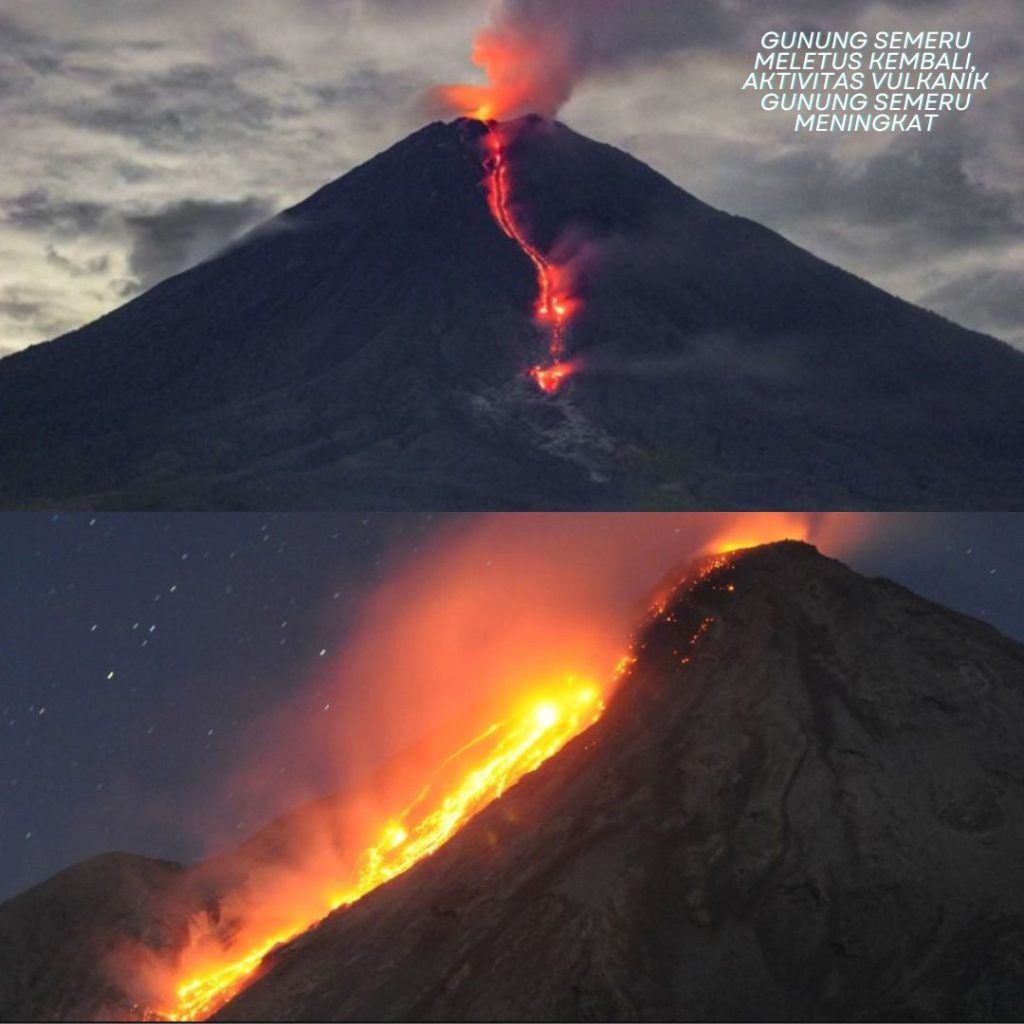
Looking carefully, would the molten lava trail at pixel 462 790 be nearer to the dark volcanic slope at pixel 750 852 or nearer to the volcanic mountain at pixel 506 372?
the dark volcanic slope at pixel 750 852

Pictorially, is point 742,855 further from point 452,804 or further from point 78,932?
point 78,932

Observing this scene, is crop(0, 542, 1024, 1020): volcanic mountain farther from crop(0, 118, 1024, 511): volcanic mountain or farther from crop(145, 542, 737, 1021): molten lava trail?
crop(0, 118, 1024, 511): volcanic mountain

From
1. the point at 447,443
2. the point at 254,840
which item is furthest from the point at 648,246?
the point at 254,840

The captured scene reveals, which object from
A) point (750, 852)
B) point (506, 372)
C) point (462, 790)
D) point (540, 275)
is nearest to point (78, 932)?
point (462, 790)

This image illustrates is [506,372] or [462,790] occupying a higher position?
[506,372]

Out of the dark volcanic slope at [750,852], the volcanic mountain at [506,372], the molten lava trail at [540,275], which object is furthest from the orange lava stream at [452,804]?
A: the molten lava trail at [540,275]

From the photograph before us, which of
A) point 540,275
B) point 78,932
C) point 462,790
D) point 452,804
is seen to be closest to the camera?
point 452,804

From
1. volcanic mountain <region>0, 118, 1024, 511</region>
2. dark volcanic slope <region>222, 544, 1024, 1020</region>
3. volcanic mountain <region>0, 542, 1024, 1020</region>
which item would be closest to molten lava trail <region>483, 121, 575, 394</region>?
volcanic mountain <region>0, 118, 1024, 511</region>
